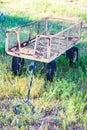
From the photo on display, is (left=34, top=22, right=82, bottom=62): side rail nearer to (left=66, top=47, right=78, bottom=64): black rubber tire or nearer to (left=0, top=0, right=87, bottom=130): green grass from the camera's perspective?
(left=66, top=47, right=78, bottom=64): black rubber tire

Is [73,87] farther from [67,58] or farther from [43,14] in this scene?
[43,14]

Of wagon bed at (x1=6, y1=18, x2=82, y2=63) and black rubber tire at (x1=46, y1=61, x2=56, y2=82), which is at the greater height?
wagon bed at (x1=6, y1=18, x2=82, y2=63)

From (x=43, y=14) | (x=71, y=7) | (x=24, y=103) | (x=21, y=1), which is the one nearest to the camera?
(x=24, y=103)

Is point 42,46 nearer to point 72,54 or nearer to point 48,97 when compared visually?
point 72,54

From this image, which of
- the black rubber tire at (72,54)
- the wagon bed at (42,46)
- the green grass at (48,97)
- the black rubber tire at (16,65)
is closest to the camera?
the green grass at (48,97)

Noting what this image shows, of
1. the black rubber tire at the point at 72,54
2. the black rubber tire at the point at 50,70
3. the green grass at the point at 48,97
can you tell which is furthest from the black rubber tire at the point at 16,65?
the black rubber tire at the point at 72,54

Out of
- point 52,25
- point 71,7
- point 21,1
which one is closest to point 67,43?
point 52,25

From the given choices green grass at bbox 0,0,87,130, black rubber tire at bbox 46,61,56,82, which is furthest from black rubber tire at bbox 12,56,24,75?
black rubber tire at bbox 46,61,56,82

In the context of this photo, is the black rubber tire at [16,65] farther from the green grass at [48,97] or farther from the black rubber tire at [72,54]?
the black rubber tire at [72,54]

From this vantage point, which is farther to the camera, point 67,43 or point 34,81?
point 67,43

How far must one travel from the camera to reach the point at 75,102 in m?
4.42

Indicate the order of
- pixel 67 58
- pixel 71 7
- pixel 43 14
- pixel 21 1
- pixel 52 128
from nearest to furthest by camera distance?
1. pixel 52 128
2. pixel 67 58
3. pixel 43 14
4. pixel 71 7
5. pixel 21 1

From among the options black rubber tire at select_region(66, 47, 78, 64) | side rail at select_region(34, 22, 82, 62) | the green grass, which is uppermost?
side rail at select_region(34, 22, 82, 62)

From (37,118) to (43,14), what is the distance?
525 cm
